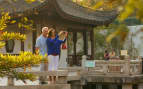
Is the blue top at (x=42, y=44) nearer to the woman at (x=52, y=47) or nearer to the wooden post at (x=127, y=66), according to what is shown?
the woman at (x=52, y=47)

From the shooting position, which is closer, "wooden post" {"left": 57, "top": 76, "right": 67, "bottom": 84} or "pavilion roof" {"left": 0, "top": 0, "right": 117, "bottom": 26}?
"wooden post" {"left": 57, "top": 76, "right": 67, "bottom": 84}

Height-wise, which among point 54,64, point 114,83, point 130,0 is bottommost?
point 114,83

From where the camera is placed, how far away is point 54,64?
27.8ft

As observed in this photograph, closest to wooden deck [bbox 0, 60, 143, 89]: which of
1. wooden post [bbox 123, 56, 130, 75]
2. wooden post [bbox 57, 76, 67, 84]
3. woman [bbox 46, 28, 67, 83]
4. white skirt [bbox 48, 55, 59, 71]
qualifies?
wooden post [bbox 123, 56, 130, 75]

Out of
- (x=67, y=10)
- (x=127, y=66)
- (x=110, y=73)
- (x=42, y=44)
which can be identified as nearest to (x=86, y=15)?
(x=67, y=10)

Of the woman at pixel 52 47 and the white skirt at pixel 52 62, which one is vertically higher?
the woman at pixel 52 47

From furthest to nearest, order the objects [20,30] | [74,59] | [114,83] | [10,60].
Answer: [74,59] → [20,30] → [114,83] → [10,60]

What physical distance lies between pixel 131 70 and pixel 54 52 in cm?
611

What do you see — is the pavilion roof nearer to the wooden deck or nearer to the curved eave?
the curved eave

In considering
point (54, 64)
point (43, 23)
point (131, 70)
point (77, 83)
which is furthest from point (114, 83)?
point (54, 64)

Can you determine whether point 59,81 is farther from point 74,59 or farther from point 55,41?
point 74,59

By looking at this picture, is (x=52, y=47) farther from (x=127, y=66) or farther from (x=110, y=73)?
(x=110, y=73)

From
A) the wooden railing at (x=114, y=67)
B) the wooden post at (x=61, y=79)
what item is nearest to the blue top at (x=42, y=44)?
the wooden post at (x=61, y=79)

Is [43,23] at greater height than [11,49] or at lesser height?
greater
